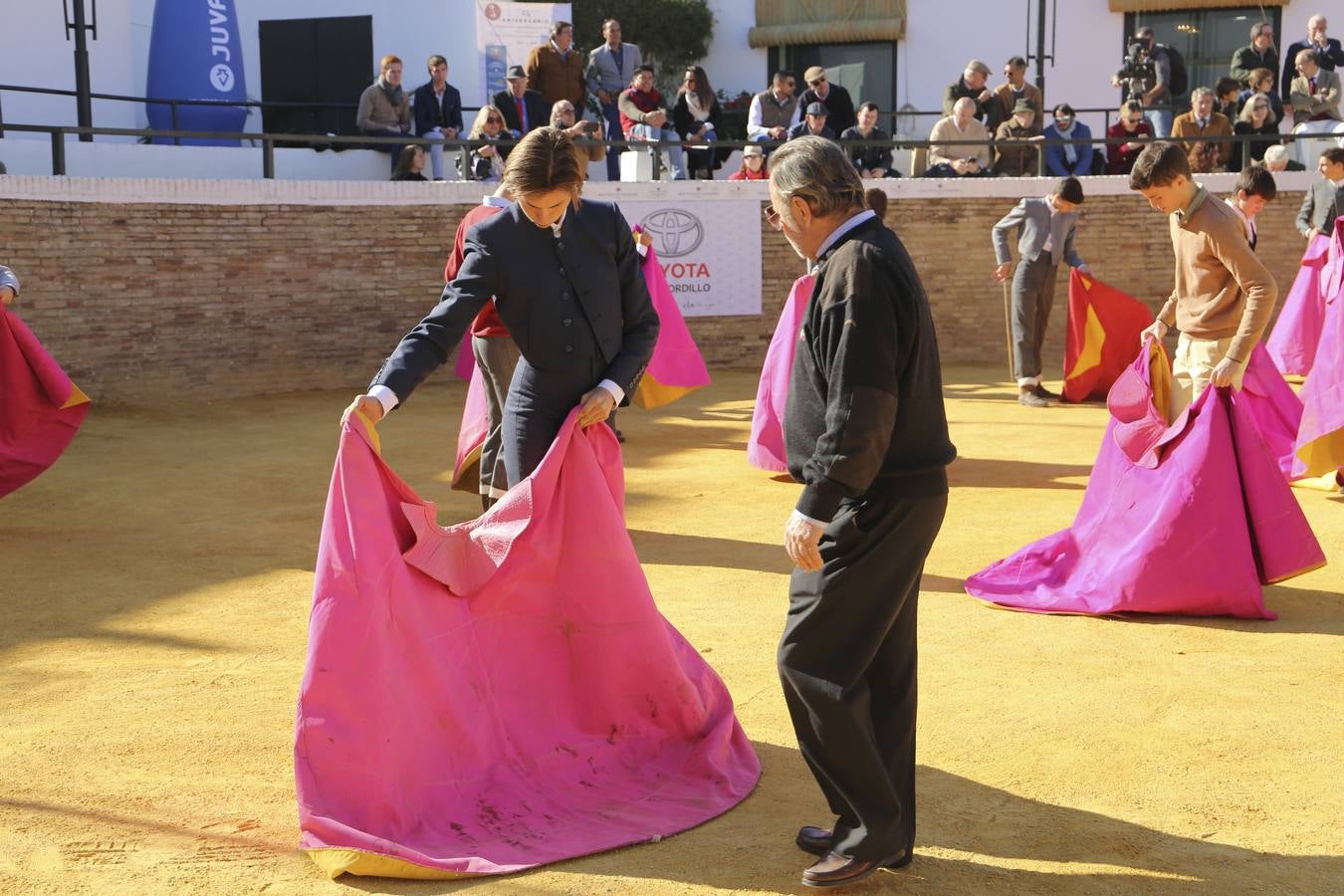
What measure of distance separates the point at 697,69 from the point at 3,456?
34.3 ft

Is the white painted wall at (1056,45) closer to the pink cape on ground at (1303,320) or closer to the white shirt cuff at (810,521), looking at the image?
the pink cape on ground at (1303,320)

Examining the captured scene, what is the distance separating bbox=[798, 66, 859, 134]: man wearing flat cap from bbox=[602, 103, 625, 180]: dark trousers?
79.4 inches

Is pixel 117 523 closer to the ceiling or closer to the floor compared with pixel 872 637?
closer to the floor

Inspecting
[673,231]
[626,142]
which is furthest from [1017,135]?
[626,142]

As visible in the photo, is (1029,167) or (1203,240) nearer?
(1203,240)

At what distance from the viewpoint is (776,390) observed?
345 inches

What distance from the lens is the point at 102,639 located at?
5.69 metres

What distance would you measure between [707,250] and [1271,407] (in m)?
7.95

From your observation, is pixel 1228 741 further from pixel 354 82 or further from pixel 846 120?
pixel 354 82

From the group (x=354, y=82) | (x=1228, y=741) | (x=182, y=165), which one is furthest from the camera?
(x=354, y=82)

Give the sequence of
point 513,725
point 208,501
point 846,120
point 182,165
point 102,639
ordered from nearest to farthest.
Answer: point 513,725 → point 102,639 → point 208,501 → point 182,165 → point 846,120

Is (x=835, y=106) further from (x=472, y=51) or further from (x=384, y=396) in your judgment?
(x=384, y=396)

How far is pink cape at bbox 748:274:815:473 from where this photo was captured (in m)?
8.64

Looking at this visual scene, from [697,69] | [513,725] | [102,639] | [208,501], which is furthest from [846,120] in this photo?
[513,725]
